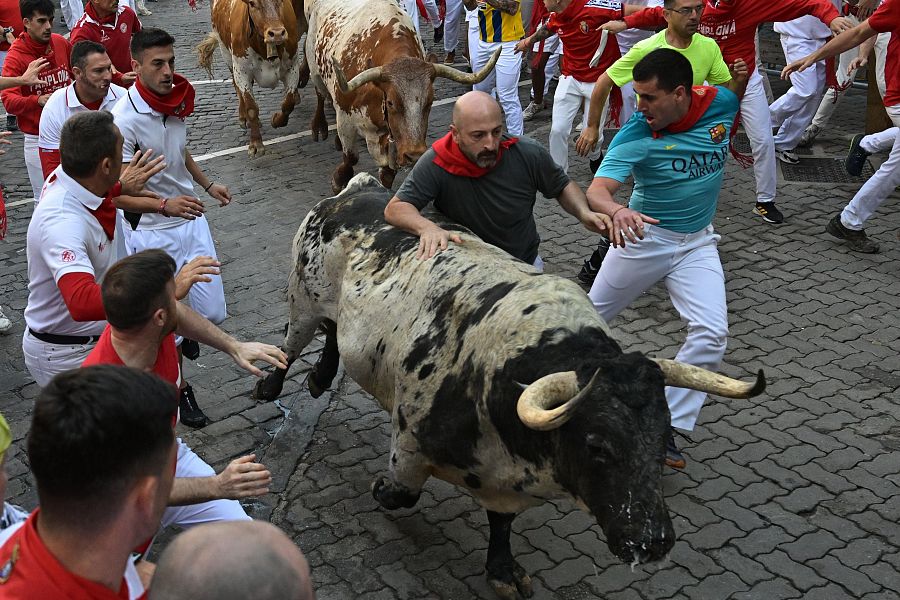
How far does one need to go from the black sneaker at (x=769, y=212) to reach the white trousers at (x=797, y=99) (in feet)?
5.42

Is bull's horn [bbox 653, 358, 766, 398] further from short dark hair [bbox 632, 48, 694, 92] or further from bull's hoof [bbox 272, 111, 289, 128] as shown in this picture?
bull's hoof [bbox 272, 111, 289, 128]

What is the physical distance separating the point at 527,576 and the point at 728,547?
1.10m

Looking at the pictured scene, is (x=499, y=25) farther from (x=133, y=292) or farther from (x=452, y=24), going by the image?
(x=133, y=292)

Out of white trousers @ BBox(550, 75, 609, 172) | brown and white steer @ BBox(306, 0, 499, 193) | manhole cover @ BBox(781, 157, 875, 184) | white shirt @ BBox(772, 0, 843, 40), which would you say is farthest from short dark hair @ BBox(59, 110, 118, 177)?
white shirt @ BBox(772, 0, 843, 40)

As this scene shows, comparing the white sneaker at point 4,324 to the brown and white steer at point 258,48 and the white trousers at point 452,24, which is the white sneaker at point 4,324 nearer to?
the brown and white steer at point 258,48

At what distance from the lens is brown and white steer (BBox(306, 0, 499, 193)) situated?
9.41m

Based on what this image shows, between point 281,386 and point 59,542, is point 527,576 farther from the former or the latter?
point 59,542

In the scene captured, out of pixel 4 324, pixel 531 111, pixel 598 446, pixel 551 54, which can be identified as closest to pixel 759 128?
pixel 531 111

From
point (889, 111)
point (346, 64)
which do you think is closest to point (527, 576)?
point (889, 111)

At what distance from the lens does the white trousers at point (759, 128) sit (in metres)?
8.87

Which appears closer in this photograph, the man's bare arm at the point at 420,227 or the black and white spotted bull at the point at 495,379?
the black and white spotted bull at the point at 495,379

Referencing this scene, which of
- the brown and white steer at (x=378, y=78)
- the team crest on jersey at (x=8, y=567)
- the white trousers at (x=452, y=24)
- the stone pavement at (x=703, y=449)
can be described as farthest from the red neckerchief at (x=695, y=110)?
the white trousers at (x=452, y=24)

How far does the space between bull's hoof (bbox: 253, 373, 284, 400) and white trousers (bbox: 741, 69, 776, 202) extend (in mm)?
4978

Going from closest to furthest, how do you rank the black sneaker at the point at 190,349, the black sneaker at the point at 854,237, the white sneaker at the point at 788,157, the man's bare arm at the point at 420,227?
the man's bare arm at the point at 420,227 < the black sneaker at the point at 190,349 < the black sneaker at the point at 854,237 < the white sneaker at the point at 788,157
